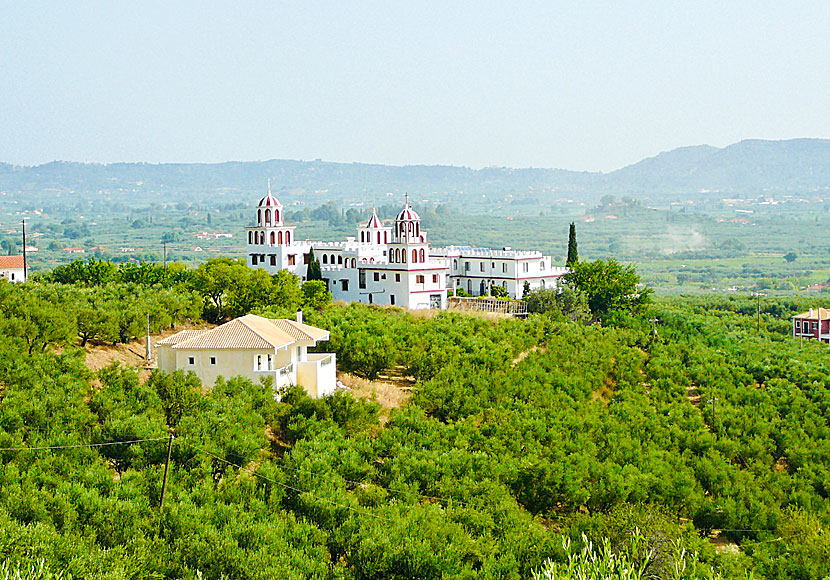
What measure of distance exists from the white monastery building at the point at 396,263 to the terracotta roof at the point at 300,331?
665 inches

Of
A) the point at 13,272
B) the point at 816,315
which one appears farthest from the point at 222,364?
the point at 816,315

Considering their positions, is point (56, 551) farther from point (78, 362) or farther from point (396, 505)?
point (78, 362)

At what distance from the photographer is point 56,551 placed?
19.7 m

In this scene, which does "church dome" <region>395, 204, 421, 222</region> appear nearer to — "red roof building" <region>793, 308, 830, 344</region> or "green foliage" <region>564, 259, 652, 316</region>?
"green foliage" <region>564, 259, 652, 316</region>

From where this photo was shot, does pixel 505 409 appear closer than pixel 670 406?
Yes

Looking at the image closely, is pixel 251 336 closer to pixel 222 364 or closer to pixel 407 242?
pixel 222 364

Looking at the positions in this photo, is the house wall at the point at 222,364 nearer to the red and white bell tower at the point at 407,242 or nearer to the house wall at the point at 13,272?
the red and white bell tower at the point at 407,242

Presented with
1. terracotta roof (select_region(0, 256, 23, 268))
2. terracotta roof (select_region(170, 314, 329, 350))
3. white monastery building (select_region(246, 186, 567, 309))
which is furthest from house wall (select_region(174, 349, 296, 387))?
terracotta roof (select_region(0, 256, 23, 268))

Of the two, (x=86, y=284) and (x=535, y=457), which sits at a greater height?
(x=86, y=284)

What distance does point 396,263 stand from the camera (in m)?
51.2

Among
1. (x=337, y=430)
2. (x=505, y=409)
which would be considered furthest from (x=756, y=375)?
(x=337, y=430)

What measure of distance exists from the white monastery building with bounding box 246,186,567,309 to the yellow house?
18.5 m

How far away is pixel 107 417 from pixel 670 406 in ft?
64.5

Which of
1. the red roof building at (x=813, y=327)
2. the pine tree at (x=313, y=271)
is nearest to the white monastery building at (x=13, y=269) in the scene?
the pine tree at (x=313, y=271)
